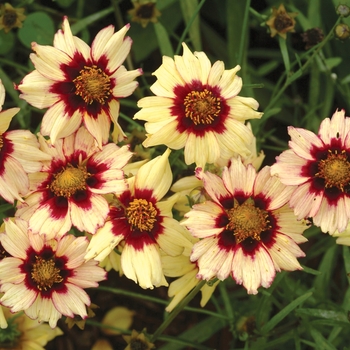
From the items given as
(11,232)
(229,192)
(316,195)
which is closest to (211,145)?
(229,192)

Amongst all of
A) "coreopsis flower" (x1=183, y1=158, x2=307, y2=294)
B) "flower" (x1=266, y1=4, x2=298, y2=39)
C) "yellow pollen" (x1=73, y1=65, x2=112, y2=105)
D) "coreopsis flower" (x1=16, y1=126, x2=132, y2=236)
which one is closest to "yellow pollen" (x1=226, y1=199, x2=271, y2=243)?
"coreopsis flower" (x1=183, y1=158, x2=307, y2=294)

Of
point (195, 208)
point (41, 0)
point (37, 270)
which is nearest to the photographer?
point (195, 208)

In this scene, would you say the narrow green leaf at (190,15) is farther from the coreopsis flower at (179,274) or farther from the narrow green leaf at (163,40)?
the coreopsis flower at (179,274)

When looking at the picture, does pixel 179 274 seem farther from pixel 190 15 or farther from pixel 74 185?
pixel 190 15

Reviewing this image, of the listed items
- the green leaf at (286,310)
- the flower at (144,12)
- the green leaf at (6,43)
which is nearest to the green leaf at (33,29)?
the green leaf at (6,43)

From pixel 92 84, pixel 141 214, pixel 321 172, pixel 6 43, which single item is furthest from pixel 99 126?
pixel 6 43

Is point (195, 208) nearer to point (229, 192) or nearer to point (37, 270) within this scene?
point (229, 192)
